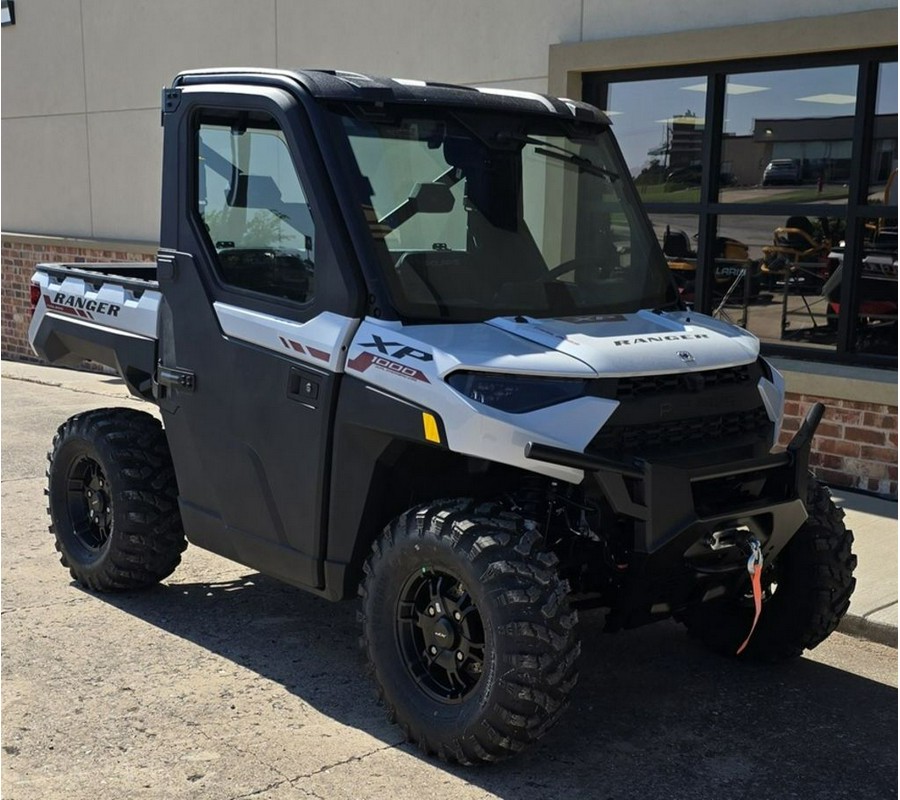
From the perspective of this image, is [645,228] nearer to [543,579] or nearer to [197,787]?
[543,579]

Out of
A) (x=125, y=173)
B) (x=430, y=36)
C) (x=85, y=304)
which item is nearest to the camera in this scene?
(x=85, y=304)

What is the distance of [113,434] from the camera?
589 centimetres

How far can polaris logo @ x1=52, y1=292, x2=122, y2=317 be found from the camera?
5938 mm

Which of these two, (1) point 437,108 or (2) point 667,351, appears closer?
(2) point 667,351

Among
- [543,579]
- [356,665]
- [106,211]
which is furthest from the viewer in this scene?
[106,211]

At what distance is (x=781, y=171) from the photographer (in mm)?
8578

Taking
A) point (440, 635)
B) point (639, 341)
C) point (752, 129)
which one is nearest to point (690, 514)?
point (639, 341)

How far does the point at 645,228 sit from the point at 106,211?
1054 centimetres

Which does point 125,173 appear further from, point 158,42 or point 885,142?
point 885,142

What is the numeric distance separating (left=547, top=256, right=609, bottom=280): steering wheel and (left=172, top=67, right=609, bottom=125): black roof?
63 cm

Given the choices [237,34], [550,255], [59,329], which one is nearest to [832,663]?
[550,255]

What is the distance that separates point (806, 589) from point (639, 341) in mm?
1360

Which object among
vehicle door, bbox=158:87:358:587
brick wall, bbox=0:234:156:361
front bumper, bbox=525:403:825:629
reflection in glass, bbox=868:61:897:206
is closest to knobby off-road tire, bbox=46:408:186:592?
vehicle door, bbox=158:87:358:587

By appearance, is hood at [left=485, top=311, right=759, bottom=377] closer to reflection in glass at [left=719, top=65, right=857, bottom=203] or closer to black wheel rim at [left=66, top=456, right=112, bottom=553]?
black wheel rim at [left=66, top=456, right=112, bottom=553]
